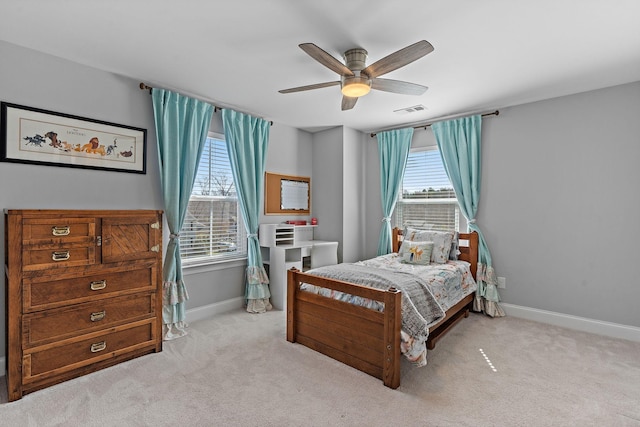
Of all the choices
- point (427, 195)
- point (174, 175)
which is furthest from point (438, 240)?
point (174, 175)

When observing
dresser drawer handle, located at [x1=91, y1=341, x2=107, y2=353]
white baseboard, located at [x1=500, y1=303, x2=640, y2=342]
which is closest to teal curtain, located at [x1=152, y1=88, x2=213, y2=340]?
dresser drawer handle, located at [x1=91, y1=341, x2=107, y2=353]

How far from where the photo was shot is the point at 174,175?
10.4ft

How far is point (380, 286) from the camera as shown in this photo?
246 centimetres

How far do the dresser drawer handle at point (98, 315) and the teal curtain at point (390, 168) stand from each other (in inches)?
133

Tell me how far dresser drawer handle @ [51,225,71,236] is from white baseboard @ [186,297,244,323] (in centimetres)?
157

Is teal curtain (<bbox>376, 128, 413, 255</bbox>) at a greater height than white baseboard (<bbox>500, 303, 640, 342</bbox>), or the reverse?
teal curtain (<bbox>376, 128, 413, 255</bbox>)

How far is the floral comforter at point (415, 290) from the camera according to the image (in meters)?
2.21

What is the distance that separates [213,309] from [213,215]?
3.65 feet

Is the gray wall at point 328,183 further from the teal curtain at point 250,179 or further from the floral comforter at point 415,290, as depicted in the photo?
the floral comforter at point 415,290

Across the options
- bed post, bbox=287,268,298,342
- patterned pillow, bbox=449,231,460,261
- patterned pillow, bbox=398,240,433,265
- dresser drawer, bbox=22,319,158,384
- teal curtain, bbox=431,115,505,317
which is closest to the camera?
dresser drawer, bbox=22,319,158,384

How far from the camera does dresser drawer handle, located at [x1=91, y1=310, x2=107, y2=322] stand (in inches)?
93.0

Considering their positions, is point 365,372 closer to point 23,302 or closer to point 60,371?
point 60,371

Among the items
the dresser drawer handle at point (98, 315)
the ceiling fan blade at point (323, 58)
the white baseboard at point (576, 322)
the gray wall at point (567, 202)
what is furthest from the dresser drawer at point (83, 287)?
the white baseboard at point (576, 322)

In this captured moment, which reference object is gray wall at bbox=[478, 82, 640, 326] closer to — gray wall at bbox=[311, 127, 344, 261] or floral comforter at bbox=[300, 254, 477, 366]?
floral comforter at bbox=[300, 254, 477, 366]
